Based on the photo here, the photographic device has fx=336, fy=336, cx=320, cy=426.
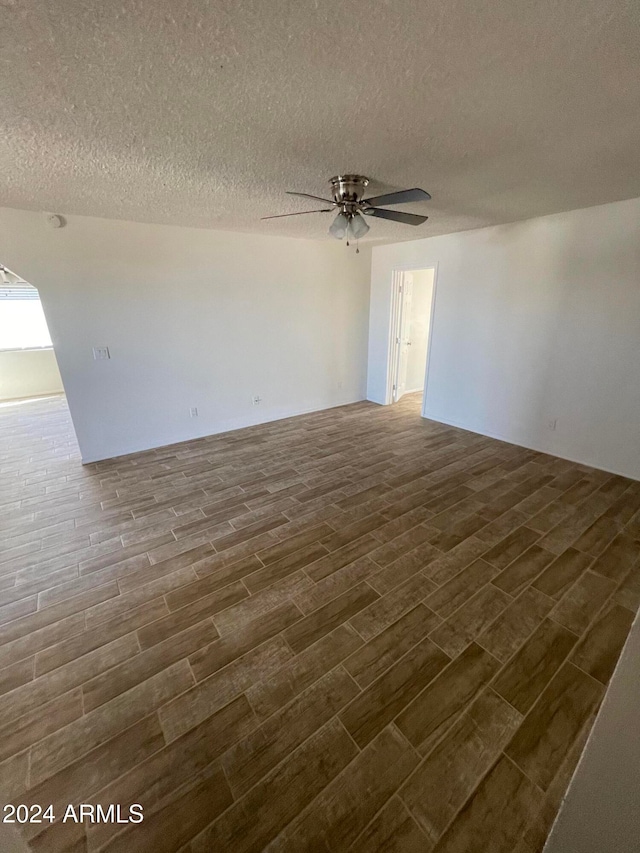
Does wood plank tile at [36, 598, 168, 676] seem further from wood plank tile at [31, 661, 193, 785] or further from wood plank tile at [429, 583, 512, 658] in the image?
wood plank tile at [429, 583, 512, 658]

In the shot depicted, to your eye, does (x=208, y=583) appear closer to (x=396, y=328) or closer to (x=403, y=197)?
(x=403, y=197)

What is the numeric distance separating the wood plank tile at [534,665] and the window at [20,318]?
8.28 metres

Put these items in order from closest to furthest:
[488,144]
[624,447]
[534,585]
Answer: [488,144] → [534,585] → [624,447]

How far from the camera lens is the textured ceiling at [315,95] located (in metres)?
1.01

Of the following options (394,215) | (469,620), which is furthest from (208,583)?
(394,215)

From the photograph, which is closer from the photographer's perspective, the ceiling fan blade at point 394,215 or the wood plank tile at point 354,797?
the wood plank tile at point 354,797

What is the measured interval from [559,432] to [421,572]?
8.56 feet

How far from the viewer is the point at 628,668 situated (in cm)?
90

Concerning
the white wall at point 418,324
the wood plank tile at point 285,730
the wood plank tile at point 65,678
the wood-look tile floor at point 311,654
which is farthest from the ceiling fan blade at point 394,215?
the white wall at point 418,324

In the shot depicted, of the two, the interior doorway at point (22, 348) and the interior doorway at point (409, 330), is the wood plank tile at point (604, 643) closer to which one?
the interior doorway at point (409, 330)

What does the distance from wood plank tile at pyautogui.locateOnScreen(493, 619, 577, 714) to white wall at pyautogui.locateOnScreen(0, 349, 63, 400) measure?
750cm

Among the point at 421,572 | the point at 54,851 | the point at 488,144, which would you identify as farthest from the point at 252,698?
the point at 488,144

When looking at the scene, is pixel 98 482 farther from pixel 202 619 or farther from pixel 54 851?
pixel 54 851

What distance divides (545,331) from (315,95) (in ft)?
10.7
